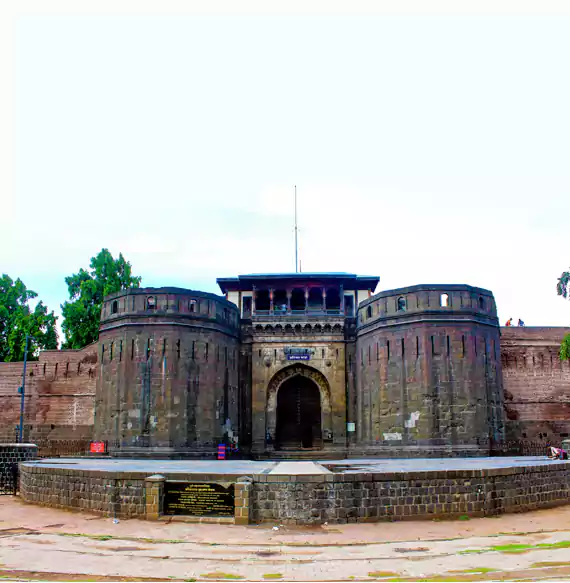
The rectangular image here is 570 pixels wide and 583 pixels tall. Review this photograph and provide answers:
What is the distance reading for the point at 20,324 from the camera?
48.0 metres

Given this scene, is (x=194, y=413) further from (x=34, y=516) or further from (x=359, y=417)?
(x=34, y=516)

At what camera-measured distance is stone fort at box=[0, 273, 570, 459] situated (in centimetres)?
3031

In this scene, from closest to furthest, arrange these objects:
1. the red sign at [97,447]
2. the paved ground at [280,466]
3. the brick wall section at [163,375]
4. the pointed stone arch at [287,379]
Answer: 1. the paved ground at [280,466]
2. the brick wall section at [163,375]
3. the red sign at [97,447]
4. the pointed stone arch at [287,379]

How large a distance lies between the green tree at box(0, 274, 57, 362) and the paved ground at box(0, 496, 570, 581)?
34432 mm

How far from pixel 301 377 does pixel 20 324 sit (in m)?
23.6

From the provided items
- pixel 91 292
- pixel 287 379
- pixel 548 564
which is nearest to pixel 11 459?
pixel 287 379

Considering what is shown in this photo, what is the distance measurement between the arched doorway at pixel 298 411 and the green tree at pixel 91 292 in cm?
1646

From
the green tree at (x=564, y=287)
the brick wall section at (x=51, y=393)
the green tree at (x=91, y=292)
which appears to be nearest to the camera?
the green tree at (x=564, y=287)

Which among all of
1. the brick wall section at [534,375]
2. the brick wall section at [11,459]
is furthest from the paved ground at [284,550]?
the brick wall section at [534,375]

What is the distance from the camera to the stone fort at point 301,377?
30.3m

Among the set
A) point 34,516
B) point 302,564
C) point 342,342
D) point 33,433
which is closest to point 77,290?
point 33,433

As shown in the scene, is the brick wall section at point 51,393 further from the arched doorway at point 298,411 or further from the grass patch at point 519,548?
the grass patch at point 519,548

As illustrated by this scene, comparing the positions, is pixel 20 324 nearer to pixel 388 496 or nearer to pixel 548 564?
pixel 388 496

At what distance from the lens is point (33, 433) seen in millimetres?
37938
